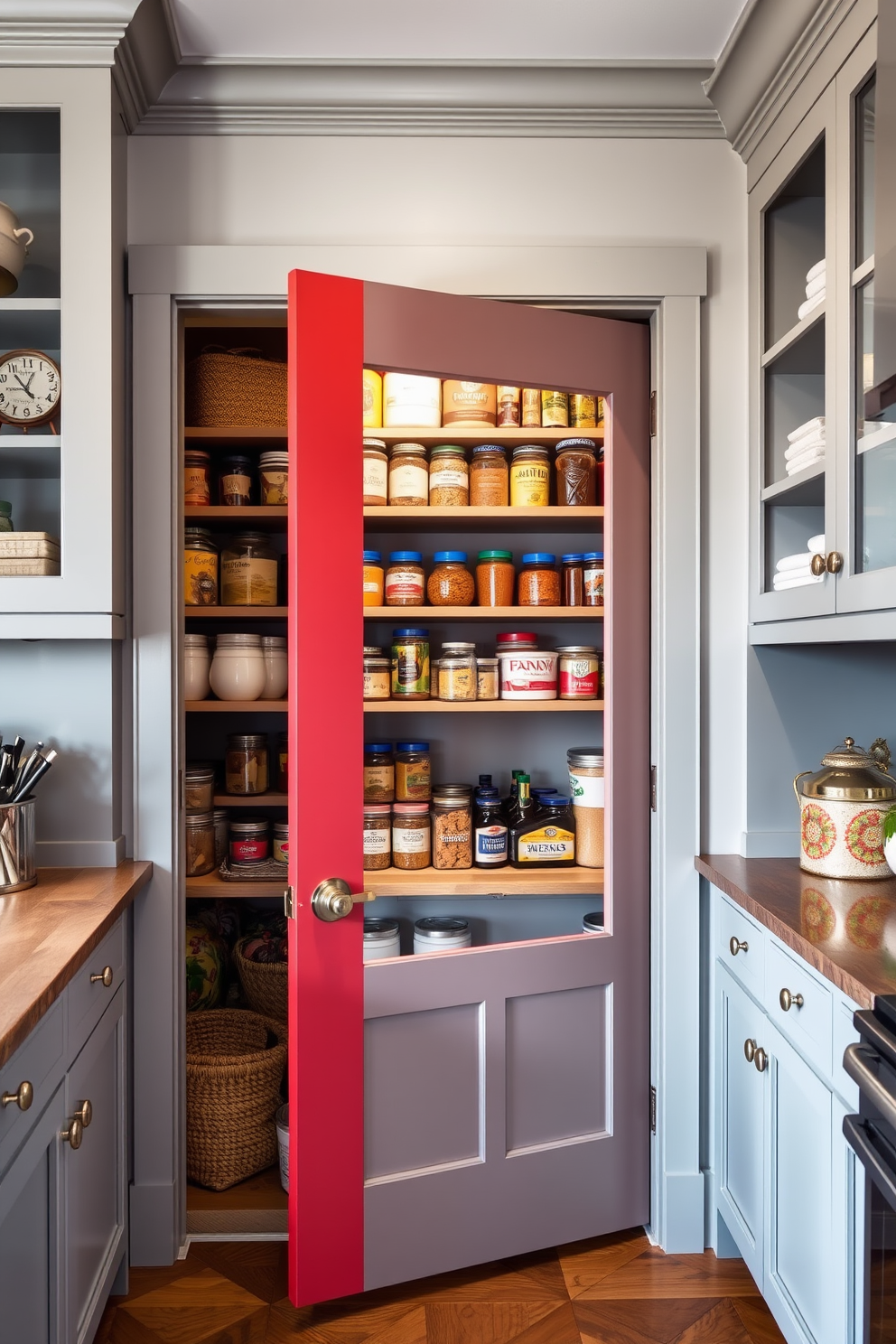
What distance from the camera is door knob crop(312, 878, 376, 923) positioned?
1707 mm

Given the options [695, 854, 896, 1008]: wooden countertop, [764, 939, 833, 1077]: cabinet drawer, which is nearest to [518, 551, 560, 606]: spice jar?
[695, 854, 896, 1008]: wooden countertop

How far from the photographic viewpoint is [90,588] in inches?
71.9

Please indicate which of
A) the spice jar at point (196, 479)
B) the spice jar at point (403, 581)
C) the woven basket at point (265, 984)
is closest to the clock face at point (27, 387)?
the spice jar at point (196, 479)

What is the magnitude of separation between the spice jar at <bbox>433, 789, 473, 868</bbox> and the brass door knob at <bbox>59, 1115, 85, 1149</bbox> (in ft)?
2.82

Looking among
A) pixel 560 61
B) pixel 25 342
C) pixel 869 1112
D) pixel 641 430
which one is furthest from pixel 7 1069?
pixel 560 61

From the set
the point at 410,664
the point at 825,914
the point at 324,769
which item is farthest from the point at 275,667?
the point at 825,914

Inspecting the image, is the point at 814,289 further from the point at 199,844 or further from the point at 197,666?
the point at 199,844

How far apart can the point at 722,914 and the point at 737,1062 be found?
0.29m

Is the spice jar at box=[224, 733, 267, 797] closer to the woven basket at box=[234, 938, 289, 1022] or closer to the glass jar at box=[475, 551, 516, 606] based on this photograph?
the woven basket at box=[234, 938, 289, 1022]

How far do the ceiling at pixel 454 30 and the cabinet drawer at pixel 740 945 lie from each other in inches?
68.8

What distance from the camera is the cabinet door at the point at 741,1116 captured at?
1723 mm

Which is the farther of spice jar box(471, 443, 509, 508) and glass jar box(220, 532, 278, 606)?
glass jar box(220, 532, 278, 606)

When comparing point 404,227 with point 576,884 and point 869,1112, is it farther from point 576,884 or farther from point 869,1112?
point 869,1112

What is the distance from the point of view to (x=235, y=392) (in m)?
2.40
